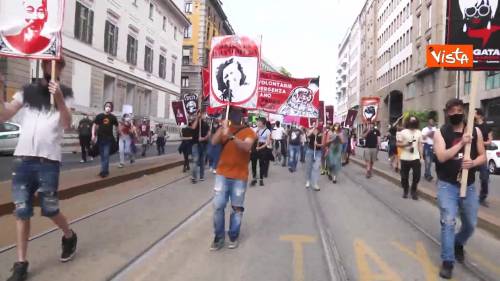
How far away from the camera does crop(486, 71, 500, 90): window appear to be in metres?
29.8

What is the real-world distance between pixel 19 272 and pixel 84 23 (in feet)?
89.9

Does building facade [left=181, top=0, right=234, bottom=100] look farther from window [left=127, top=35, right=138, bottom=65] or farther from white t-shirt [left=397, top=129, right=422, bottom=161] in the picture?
white t-shirt [left=397, top=129, right=422, bottom=161]

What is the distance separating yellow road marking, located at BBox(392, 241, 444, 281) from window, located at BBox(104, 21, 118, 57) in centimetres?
2980

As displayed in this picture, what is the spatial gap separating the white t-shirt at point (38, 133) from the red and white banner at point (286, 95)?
978 cm

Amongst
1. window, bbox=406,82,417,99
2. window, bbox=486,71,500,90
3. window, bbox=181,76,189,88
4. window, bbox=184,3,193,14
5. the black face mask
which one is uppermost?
window, bbox=184,3,193,14

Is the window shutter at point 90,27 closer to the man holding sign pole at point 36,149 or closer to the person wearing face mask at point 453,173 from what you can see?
the man holding sign pole at point 36,149

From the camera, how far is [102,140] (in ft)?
34.8

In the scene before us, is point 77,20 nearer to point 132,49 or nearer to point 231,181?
point 132,49

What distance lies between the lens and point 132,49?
37469 millimetres

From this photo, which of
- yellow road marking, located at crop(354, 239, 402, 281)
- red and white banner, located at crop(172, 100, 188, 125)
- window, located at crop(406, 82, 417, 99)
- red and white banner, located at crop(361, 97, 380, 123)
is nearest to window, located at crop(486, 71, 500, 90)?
red and white banner, located at crop(361, 97, 380, 123)

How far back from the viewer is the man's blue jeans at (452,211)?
480 centimetres

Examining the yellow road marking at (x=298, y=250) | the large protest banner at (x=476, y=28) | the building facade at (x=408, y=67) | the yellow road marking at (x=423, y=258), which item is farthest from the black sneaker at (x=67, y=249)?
the building facade at (x=408, y=67)

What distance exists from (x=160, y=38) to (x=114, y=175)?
3490cm

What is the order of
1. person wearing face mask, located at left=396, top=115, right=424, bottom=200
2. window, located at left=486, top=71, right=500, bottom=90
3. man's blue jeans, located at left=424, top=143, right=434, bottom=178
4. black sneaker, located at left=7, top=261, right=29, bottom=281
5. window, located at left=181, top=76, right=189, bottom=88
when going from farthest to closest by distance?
window, located at left=181, top=76, right=189, bottom=88 < window, located at left=486, top=71, right=500, bottom=90 < man's blue jeans, located at left=424, top=143, right=434, bottom=178 < person wearing face mask, located at left=396, top=115, right=424, bottom=200 < black sneaker, located at left=7, top=261, right=29, bottom=281
